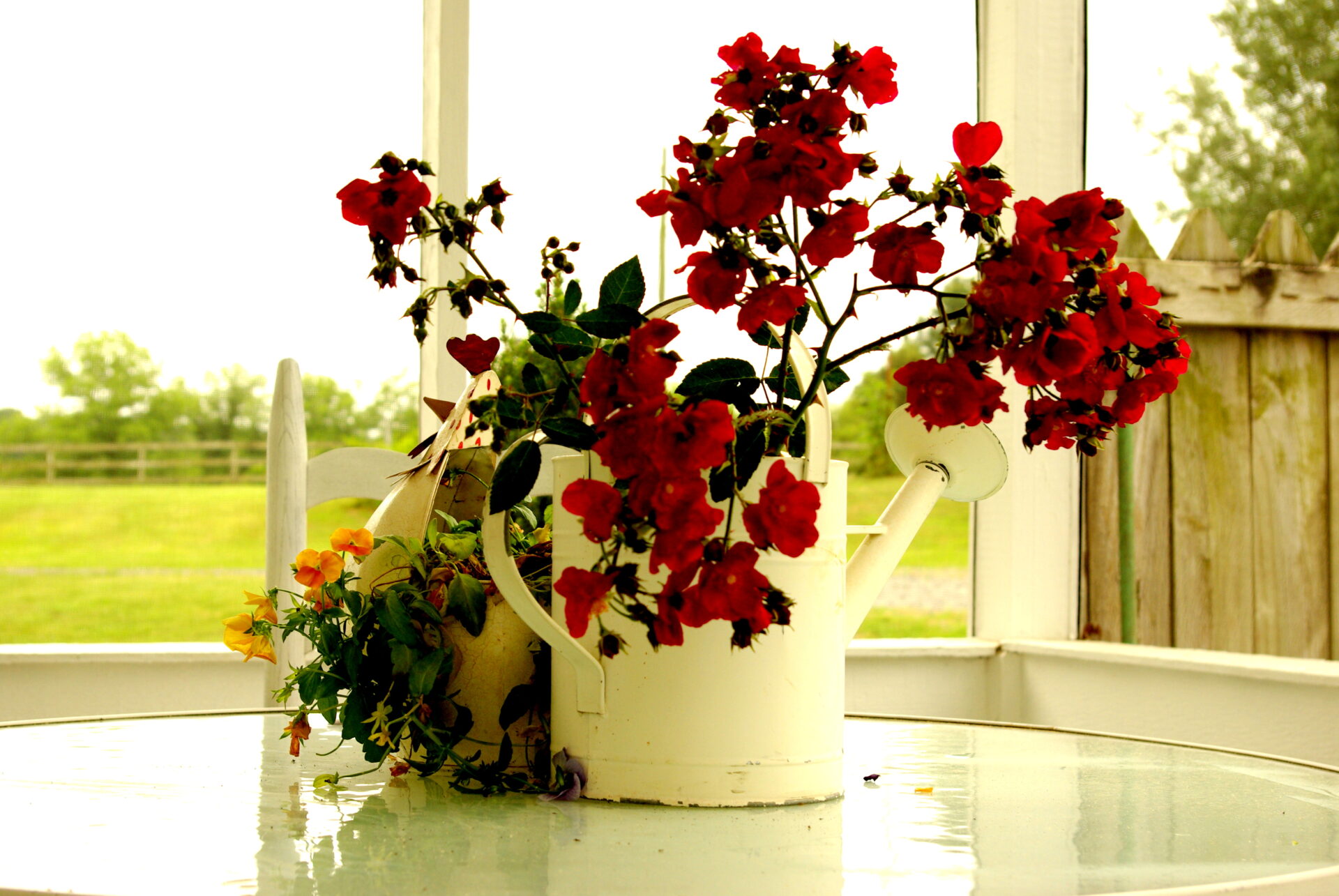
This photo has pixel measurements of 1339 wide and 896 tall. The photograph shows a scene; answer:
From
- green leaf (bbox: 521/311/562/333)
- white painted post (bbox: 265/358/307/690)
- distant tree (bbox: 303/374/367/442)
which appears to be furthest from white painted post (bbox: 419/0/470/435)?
distant tree (bbox: 303/374/367/442)

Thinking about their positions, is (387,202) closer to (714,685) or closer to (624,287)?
(624,287)

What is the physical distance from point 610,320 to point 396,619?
0.75 feet

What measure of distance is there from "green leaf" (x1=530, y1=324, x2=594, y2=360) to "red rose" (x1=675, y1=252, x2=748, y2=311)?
10 centimetres

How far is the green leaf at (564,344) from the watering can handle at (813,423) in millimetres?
44

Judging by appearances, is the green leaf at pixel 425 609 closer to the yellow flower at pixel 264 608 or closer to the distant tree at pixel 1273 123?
the yellow flower at pixel 264 608

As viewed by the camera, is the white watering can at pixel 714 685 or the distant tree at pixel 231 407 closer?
the white watering can at pixel 714 685

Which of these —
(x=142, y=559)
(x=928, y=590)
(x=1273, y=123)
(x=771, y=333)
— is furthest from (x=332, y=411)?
(x=771, y=333)

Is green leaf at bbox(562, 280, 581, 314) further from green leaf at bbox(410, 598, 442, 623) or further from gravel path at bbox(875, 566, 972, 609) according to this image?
gravel path at bbox(875, 566, 972, 609)

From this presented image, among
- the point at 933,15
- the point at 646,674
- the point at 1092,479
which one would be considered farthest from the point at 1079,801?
the point at 933,15

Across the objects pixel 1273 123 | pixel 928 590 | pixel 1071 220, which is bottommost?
pixel 928 590

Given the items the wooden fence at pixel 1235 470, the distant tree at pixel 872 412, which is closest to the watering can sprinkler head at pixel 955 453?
the wooden fence at pixel 1235 470

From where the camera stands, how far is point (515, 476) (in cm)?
60

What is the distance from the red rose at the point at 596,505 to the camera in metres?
0.54

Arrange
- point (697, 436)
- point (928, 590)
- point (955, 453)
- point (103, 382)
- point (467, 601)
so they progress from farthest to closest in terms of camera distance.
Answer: point (928, 590) → point (103, 382) → point (955, 453) → point (467, 601) → point (697, 436)
